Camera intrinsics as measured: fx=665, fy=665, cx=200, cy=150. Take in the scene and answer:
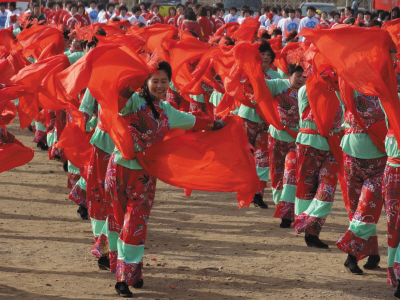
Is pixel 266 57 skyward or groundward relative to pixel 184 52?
skyward

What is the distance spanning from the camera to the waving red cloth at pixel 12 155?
5.30m

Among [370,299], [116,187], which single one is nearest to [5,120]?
[116,187]

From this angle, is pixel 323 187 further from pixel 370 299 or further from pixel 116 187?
pixel 116 187

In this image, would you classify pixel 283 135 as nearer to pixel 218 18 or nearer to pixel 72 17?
pixel 72 17

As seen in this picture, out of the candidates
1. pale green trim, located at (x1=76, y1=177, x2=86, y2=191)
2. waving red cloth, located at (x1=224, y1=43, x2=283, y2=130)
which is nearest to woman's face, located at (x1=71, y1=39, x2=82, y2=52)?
pale green trim, located at (x1=76, y1=177, x2=86, y2=191)

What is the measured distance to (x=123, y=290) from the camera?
4926mm

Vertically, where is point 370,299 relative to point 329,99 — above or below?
below

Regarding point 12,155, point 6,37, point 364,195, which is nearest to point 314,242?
point 364,195

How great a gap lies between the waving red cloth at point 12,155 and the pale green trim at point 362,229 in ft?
8.93

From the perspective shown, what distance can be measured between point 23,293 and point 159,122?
1.66m

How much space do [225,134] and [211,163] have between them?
0.26 m

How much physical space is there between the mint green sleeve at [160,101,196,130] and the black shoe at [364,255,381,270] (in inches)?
77.5

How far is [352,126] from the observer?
216 inches

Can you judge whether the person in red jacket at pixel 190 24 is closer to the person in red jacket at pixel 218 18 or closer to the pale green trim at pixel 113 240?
the person in red jacket at pixel 218 18
